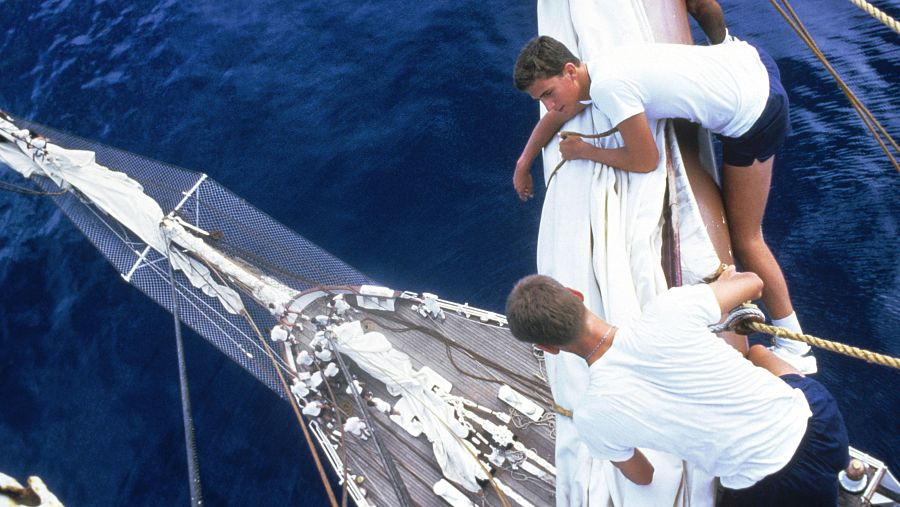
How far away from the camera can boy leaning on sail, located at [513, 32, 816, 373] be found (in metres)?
3.08

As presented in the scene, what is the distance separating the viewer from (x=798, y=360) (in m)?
3.39

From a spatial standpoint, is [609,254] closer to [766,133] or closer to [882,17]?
[766,133]

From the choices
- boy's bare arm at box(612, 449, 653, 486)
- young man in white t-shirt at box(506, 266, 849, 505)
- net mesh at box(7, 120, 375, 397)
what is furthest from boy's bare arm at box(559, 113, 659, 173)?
net mesh at box(7, 120, 375, 397)

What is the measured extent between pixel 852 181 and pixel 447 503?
436 cm

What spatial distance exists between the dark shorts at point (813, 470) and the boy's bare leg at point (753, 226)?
1.01 m

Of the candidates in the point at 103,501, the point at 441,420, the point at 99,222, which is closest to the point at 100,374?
the point at 103,501

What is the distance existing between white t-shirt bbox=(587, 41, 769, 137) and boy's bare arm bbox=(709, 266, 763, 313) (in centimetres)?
93

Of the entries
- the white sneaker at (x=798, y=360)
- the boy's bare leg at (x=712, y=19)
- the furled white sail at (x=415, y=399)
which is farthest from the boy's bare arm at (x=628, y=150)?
the furled white sail at (x=415, y=399)

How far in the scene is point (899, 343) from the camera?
462 cm

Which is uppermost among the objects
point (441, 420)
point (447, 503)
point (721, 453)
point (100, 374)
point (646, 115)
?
point (646, 115)

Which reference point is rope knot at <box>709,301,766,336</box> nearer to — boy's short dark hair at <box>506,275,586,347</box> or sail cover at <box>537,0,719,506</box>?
sail cover at <box>537,0,719,506</box>

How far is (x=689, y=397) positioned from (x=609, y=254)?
47.7 inches

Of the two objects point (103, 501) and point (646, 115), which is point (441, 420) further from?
point (103, 501)

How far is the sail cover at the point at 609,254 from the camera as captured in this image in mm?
3074
